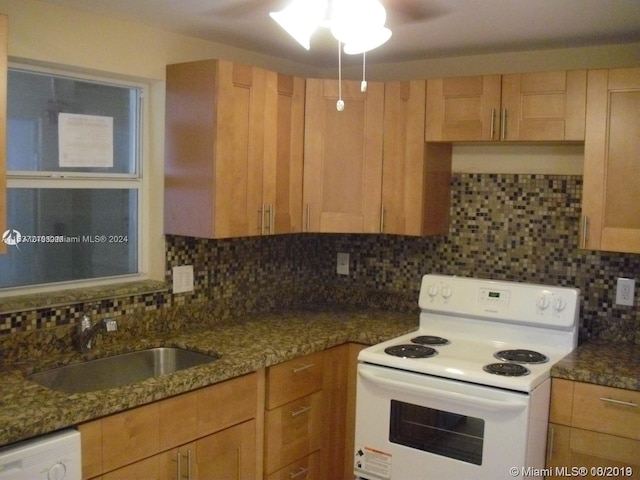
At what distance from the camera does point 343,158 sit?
3191 millimetres

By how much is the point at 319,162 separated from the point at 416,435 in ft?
4.31

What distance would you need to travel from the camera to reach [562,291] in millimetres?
2875

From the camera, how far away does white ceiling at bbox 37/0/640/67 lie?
2.39 metres

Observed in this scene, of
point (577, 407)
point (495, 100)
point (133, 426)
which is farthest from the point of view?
point (495, 100)

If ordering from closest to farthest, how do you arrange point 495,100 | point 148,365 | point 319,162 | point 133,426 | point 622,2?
point 133,426, point 622,2, point 148,365, point 495,100, point 319,162

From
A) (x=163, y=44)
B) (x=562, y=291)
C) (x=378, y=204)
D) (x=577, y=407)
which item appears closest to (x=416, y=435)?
(x=577, y=407)

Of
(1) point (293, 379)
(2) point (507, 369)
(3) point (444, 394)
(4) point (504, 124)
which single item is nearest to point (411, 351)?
(3) point (444, 394)

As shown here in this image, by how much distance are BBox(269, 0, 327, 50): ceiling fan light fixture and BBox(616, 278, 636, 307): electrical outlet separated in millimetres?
1880

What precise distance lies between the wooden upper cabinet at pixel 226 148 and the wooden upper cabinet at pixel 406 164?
0.47 meters

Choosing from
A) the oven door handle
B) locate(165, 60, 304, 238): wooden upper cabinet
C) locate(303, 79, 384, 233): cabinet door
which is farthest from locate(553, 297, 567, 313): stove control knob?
locate(165, 60, 304, 238): wooden upper cabinet

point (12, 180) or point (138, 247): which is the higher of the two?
point (12, 180)

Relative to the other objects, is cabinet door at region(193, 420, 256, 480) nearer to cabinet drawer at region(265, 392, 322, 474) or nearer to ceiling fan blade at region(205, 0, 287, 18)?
cabinet drawer at region(265, 392, 322, 474)

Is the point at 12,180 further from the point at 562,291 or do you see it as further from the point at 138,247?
the point at 562,291

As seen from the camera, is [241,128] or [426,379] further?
[241,128]
